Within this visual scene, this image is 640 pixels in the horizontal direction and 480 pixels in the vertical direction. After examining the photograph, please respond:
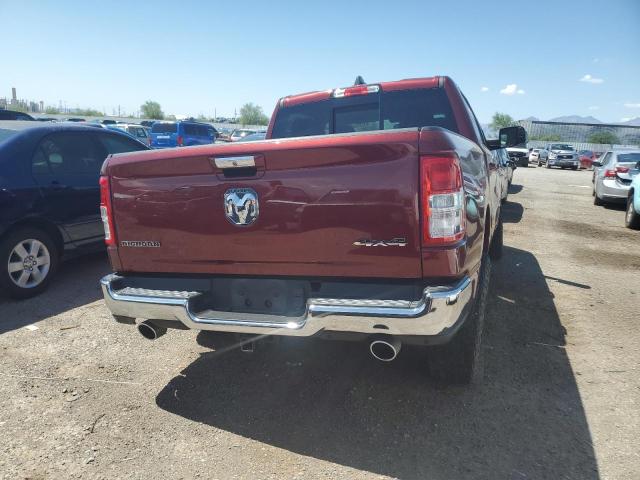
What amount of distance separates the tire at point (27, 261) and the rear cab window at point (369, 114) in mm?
2759

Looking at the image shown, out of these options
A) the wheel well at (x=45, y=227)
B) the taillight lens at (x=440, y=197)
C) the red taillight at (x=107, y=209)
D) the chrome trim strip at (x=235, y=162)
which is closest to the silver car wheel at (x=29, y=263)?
the wheel well at (x=45, y=227)

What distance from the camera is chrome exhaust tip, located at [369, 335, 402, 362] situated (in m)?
2.21

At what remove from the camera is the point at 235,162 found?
2.42 m

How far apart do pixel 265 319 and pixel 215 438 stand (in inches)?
31.3

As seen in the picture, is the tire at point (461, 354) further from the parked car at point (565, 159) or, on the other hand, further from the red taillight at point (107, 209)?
the parked car at point (565, 159)

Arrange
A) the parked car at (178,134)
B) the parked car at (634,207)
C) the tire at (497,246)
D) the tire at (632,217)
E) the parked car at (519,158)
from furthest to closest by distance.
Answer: the parked car at (178,134), the parked car at (519,158), the tire at (632,217), the parked car at (634,207), the tire at (497,246)

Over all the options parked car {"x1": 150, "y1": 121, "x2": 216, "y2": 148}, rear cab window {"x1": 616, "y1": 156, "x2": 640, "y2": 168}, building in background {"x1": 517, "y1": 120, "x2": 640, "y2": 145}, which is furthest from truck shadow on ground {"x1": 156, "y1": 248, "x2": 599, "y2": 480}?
building in background {"x1": 517, "y1": 120, "x2": 640, "y2": 145}

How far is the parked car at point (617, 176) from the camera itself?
36.5 feet

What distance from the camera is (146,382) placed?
3.17 m

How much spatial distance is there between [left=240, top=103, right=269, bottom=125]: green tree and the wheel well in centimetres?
10403

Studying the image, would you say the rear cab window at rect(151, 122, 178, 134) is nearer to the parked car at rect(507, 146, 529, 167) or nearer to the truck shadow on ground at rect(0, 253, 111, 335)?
the parked car at rect(507, 146, 529, 167)

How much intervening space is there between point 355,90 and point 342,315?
93.2 inches

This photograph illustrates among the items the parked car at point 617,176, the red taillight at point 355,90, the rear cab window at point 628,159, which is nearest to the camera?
the red taillight at point 355,90

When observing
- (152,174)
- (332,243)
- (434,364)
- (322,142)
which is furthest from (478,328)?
(152,174)
